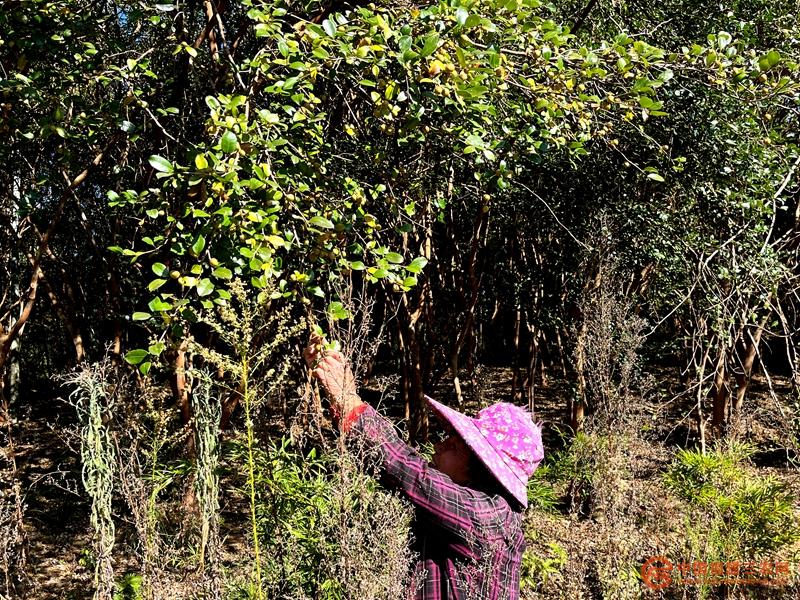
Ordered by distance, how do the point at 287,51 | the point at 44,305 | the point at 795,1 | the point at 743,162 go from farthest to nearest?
the point at 44,305
the point at 795,1
the point at 743,162
the point at 287,51

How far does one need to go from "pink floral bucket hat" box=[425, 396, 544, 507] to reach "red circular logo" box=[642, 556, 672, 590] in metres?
2.07

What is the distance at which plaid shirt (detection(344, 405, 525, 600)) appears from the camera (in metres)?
1.92

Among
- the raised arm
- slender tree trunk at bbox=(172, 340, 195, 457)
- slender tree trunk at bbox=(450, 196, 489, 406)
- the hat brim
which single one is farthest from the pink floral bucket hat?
slender tree trunk at bbox=(450, 196, 489, 406)

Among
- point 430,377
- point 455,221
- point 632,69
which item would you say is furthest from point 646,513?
point 632,69

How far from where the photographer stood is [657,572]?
3973 mm

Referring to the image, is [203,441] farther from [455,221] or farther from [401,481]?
[455,221]

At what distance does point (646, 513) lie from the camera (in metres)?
4.79

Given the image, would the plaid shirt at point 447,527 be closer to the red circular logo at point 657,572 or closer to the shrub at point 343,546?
the shrub at point 343,546

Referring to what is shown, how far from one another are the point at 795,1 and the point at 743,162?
109 cm

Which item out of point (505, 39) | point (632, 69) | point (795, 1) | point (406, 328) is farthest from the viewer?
point (406, 328)

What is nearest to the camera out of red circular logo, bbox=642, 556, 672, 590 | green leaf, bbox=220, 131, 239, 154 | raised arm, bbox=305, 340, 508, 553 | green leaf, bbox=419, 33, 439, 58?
raised arm, bbox=305, 340, 508, 553

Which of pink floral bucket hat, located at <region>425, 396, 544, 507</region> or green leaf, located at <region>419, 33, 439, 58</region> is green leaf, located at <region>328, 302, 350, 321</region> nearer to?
pink floral bucket hat, located at <region>425, 396, 544, 507</region>

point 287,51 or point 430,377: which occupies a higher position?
point 287,51

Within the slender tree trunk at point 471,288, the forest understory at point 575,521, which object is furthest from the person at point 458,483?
the slender tree trunk at point 471,288
